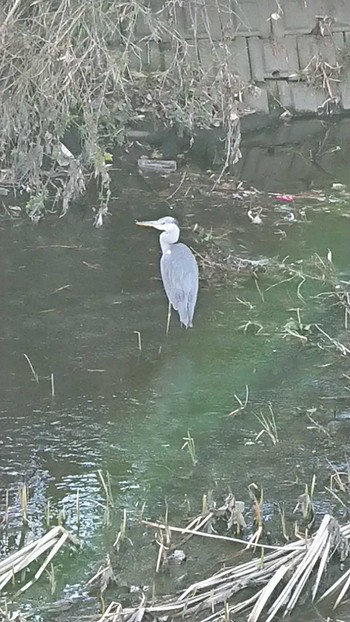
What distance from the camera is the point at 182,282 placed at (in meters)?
6.57

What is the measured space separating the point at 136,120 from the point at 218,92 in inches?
117

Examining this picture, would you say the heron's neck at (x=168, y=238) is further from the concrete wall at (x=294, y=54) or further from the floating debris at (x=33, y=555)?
the concrete wall at (x=294, y=54)

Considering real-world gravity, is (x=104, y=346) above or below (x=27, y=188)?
below

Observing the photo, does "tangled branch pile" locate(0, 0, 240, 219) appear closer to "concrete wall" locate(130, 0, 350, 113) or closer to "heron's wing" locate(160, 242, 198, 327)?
"heron's wing" locate(160, 242, 198, 327)

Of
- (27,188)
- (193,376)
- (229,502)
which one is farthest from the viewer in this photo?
(27,188)

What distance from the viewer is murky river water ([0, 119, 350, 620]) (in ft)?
16.0

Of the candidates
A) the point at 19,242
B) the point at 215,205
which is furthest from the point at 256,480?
A: the point at 215,205

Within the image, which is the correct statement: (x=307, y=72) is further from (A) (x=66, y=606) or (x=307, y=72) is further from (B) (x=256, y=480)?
(A) (x=66, y=606)

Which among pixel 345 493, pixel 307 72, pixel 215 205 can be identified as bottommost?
pixel 345 493

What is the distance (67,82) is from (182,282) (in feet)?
5.28

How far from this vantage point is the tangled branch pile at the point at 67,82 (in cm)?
692

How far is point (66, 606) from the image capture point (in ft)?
13.5

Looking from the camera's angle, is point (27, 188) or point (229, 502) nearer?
point (229, 502)

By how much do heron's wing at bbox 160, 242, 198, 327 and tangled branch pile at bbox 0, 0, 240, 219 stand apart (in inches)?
50.8
